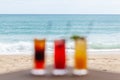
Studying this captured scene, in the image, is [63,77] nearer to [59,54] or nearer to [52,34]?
[59,54]

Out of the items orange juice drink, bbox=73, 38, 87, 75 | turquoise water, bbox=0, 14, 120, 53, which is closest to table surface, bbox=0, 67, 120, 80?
orange juice drink, bbox=73, 38, 87, 75

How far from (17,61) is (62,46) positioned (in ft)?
23.3

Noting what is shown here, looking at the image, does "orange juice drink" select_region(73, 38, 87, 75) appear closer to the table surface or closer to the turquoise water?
the table surface

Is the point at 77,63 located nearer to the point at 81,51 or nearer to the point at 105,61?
the point at 81,51

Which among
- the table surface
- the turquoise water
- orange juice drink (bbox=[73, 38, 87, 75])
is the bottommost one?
the table surface

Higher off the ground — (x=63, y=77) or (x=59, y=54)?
(x=59, y=54)

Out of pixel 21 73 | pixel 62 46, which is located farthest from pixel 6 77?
pixel 62 46

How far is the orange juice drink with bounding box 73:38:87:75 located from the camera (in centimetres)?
568

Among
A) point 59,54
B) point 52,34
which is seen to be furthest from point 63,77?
point 52,34

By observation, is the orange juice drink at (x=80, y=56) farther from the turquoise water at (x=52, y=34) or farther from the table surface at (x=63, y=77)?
the turquoise water at (x=52, y=34)

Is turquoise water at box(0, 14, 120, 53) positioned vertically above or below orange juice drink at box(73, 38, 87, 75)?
above

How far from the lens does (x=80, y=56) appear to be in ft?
18.6

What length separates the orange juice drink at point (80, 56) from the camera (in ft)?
18.6

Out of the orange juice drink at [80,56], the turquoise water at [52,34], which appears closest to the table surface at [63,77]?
the orange juice drink at [80,56]
